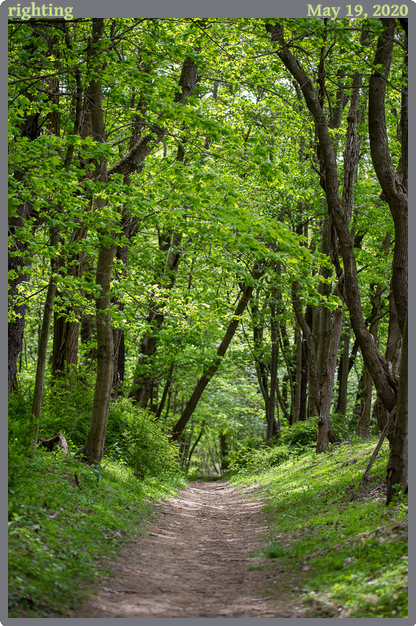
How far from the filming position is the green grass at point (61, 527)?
414 cm

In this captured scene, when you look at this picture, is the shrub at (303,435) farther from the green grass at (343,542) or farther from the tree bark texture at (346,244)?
the tree bark texture at (346,244)

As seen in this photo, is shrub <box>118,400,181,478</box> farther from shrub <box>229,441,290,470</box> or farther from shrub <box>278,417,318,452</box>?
shrub <box>278,417,318,452</box>

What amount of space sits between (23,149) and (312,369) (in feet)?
32.3

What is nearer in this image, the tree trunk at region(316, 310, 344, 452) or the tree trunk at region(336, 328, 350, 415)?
the tree trunk at region(316, 310, 344, 452)

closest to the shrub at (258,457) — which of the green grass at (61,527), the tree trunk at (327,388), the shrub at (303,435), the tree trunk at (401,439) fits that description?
the shrub at (303,435)

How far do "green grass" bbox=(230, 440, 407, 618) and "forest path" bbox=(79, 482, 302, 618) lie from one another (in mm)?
295

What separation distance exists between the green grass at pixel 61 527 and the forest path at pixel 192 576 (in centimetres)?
25

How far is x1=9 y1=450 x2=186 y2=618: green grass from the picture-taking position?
4.14 m

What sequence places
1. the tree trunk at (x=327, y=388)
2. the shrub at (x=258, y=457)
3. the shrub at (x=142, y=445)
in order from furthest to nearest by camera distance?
the shrub at (x=258, y=457), the tree trunk at (x=327, y=388), the shrub at (x=142, y=445)

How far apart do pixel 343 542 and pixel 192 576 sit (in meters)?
1.80

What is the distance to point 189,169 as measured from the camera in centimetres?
805

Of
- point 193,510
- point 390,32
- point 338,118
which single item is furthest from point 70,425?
point 338,118

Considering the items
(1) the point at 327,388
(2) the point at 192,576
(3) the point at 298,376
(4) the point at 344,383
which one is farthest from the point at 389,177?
(3) the point at 298,376

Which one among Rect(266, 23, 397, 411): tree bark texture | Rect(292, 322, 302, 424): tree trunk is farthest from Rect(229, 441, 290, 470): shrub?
Rect(266, 23, 397, 411): tree bark texture
